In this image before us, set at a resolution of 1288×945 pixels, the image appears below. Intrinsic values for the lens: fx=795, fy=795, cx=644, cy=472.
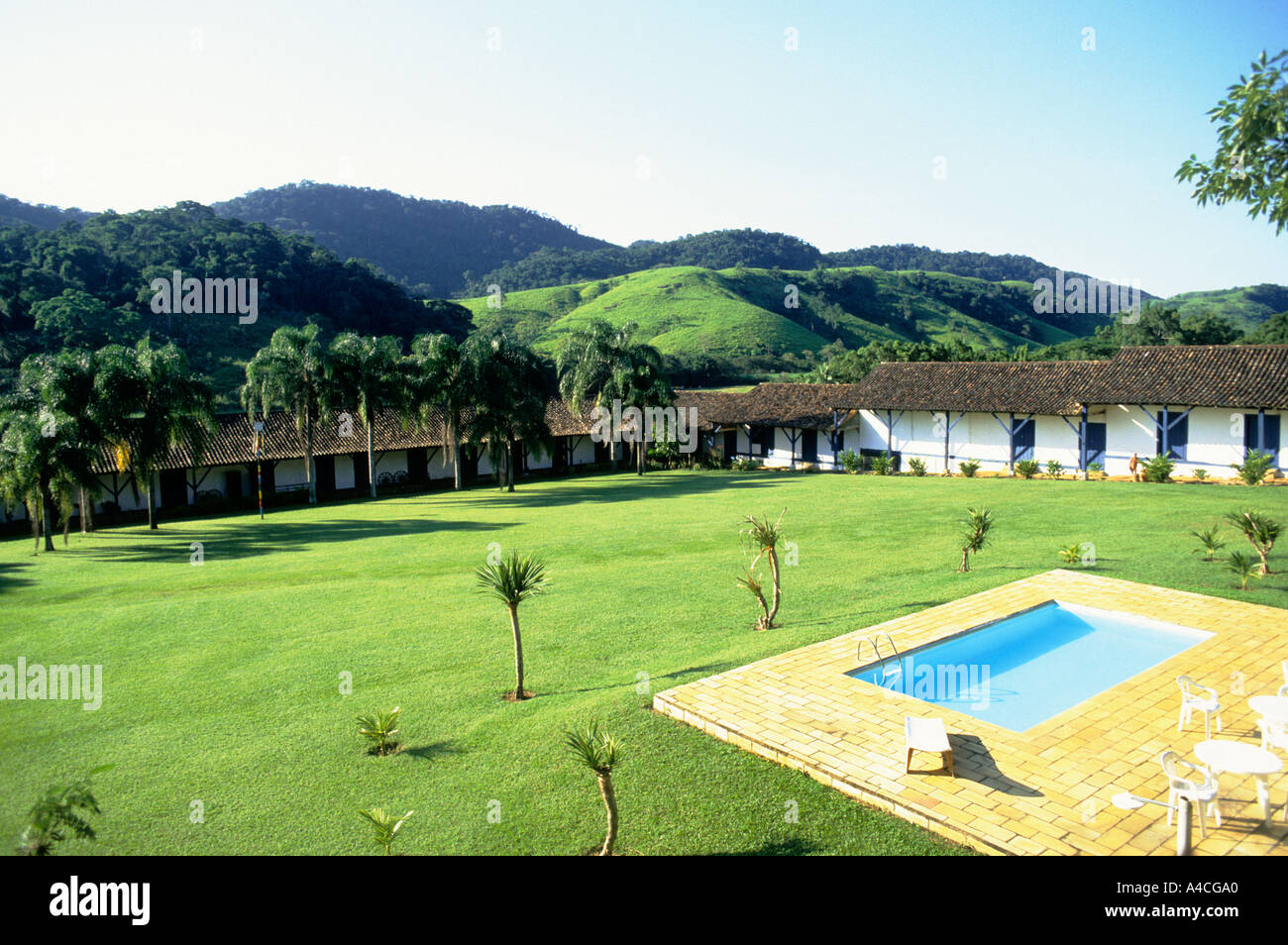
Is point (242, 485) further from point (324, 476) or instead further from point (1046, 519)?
point (1046, 519)

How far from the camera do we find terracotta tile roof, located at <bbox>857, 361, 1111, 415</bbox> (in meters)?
30.5

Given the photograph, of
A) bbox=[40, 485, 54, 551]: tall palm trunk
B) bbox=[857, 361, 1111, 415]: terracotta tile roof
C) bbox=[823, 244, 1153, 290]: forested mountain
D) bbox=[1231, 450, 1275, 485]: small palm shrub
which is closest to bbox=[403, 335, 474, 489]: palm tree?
bbox=[40, 485, 54, 551]: tall palm trunk

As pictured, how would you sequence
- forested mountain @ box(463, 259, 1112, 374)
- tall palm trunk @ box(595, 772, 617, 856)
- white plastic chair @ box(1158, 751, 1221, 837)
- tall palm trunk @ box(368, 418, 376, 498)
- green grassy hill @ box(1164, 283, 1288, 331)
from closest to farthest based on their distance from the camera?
white plastic chair @ box(1158, 751, 1221, 837) → tall palm trunk @ box(595, 772, 617, 856) → tall palm trunk @ box(368, 418, 376, 498) → forested mountain @ box(463, 259, 1112, 374) → green grassy hill @ box(1164, 283, 1288, 331)

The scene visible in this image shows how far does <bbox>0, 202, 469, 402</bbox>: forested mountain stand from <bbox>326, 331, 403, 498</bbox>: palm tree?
14.8 m

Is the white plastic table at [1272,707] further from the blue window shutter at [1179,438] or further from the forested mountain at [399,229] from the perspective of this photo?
the forested mountain at [399,229]

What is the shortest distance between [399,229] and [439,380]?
10187 centimetres

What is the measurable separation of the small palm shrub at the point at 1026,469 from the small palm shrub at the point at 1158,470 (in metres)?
4.03

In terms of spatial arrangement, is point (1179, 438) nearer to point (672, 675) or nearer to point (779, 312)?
point (672, 675)

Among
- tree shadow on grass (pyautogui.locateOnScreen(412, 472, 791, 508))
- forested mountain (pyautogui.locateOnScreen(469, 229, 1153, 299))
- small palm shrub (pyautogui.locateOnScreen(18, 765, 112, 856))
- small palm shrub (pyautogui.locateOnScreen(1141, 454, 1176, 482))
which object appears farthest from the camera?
forested mountain (pyautogui.locateOnScreen(469, 229, 1153, 299))

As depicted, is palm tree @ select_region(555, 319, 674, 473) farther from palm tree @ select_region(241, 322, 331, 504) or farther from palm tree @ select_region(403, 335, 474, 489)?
palm tree @ select_region(241, 322, 331, 504)

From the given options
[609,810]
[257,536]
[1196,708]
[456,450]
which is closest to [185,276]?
[456,450]

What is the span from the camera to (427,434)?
36.2 meters

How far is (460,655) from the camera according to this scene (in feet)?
33.5
